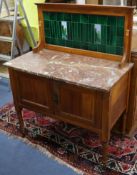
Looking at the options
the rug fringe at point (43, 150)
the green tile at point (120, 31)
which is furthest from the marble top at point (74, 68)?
the rug fringe at point (43, 150)

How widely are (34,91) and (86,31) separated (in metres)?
0.55

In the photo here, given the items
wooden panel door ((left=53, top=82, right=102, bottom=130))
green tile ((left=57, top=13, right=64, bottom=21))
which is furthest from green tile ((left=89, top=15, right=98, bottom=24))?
wooden panel door ((left=53, top=82, right=102, bottom=130))

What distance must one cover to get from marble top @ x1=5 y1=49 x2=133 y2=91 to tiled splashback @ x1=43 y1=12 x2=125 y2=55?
0.28ft

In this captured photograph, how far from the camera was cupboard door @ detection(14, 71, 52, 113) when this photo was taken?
1574 millimetres

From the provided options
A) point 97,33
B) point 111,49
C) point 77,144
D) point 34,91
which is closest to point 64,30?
point 97,33

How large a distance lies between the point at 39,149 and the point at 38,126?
0.97 feet

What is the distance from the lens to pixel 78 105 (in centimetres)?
148

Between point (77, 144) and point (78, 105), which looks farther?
point (77, 144)

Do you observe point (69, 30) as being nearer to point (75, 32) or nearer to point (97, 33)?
point (75, 32)

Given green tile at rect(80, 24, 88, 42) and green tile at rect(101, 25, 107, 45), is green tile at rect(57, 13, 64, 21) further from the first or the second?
green tile at rect(101, 25, 107, 45)

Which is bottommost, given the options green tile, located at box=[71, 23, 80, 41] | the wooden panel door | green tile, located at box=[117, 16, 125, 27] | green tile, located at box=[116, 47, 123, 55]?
the wooden panel door

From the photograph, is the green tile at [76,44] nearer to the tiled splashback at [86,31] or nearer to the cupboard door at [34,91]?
the tiled splashback at [86,31]

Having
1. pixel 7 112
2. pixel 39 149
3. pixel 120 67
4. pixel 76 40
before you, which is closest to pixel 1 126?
pixel 7 112

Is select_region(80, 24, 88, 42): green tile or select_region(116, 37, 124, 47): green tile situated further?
select_region(80, 24, 88, 42): green tile
